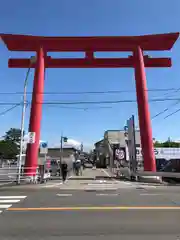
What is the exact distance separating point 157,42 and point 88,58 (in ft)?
19.0

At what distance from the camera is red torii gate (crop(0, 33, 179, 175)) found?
23.4 metres

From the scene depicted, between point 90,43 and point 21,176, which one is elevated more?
point 90,43

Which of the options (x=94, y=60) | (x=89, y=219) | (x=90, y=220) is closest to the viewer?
(x=90, y=220)

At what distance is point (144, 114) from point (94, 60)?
→ 6306 millimetres

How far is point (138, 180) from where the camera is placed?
24.5 metres

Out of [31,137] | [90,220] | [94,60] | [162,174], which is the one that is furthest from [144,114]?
[90,220]

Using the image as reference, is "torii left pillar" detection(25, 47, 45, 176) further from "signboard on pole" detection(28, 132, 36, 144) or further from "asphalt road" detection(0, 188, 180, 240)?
"asphalt road" detection(0, 188, 180, 240)

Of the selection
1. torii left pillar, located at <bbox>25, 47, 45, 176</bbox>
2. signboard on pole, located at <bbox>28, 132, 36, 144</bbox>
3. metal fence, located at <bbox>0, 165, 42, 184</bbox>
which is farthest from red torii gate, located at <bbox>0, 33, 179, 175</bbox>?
signboard on pole, located at <bbox>28, 132, 36, 144</bbox>

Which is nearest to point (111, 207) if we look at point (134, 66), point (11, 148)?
point (134, 66)

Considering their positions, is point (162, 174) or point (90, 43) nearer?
point (162, 174)

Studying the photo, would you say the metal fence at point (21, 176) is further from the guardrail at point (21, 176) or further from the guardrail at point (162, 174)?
the guardrail at point (162, 174)

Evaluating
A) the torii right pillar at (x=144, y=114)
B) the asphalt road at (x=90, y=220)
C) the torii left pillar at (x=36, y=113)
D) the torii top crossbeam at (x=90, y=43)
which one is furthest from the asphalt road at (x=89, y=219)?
the torii top crossbeam at (x=90, y=43)

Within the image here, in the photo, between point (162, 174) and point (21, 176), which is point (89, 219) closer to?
point (21, 176)

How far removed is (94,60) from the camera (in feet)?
84.6
